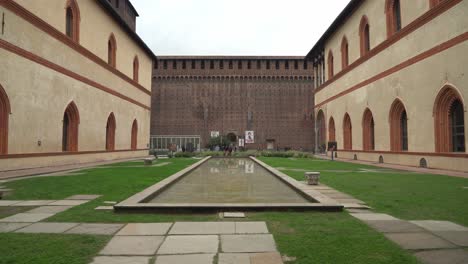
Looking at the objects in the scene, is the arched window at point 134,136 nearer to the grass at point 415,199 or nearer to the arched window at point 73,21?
the arched window at point 73,21

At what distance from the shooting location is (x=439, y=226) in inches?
179

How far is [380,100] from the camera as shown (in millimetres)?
19703

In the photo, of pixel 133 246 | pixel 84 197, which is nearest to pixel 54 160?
pixel 84 197

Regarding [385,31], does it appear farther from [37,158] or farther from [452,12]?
[37,158]

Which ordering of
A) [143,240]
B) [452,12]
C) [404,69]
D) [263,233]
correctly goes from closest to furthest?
[143,240]
[263,233]
[452,12]
[404,69]

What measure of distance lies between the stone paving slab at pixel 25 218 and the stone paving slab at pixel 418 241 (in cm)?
532

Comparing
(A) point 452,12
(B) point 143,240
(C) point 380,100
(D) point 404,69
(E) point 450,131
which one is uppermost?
(A) point 452,12

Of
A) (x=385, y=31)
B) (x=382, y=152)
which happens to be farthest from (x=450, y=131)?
(x=385, y=31)

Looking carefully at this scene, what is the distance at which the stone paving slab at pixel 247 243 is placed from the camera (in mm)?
3580

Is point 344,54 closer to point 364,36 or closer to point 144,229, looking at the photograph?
point 364,36

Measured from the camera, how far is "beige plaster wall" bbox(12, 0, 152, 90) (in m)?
16.1

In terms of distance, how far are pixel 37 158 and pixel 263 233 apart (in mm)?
15148

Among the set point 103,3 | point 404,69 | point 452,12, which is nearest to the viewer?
point 452,12

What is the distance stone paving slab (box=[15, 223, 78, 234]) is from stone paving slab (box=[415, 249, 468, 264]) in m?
4.55
